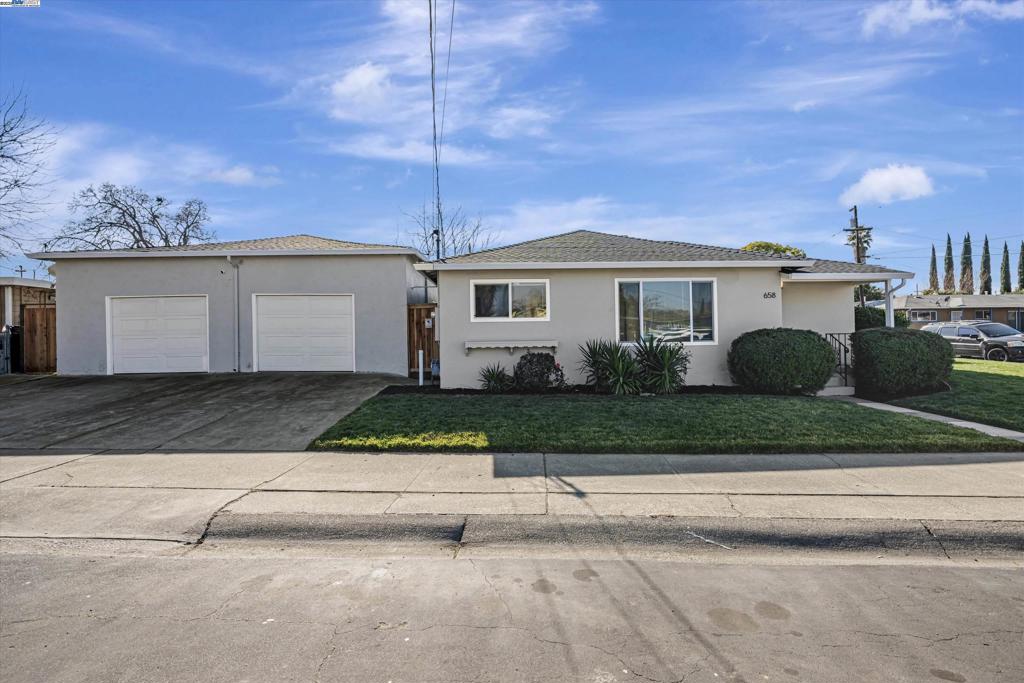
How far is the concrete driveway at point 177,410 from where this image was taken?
8.59 m

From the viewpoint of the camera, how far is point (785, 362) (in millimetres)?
11859

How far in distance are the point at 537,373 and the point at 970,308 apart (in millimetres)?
47888

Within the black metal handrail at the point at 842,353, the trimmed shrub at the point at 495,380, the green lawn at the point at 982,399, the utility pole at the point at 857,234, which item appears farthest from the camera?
the utility pole at the point at 857,234

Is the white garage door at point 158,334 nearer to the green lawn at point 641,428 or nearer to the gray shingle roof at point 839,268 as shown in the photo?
the green lawn at point 641,428

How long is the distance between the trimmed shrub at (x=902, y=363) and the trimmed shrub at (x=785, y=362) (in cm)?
86

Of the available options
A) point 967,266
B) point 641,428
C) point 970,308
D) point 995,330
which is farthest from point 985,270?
point 641,428

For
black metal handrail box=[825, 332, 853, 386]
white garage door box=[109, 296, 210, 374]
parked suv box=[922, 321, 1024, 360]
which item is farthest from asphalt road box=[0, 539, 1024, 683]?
parked suv box=[922, 321, 1024, 360]

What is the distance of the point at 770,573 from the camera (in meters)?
4.40

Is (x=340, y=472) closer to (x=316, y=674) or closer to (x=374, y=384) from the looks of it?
(x=316, y=674)

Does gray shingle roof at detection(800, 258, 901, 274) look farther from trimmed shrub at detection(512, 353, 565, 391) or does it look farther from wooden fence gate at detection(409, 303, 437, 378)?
wooden fence gate at detection(409, 303, 437, 378)

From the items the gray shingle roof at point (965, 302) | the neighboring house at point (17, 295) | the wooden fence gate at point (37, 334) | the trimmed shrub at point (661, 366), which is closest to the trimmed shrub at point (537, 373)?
the trimmed shrub at point (661, 366)

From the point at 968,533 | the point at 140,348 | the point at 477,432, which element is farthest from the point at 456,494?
the point at 140,348

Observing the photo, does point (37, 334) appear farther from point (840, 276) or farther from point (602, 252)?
point (840, 276)

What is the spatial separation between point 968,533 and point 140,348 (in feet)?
58.0
